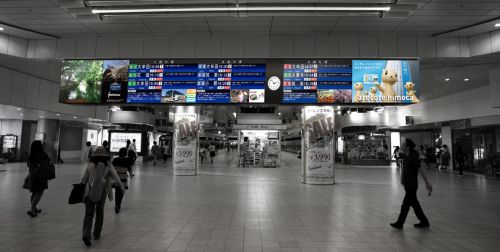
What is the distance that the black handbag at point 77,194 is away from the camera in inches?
178

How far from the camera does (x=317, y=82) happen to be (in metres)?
7.94

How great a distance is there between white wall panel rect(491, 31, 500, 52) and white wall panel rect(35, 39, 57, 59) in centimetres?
1295

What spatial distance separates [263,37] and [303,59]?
1.47m

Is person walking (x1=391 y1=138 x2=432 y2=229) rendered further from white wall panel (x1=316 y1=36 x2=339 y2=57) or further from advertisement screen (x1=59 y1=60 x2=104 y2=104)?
advertisement screen (x1=59 y1=60 x2=104 y2=104)

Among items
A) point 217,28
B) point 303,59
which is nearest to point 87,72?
point 217,28

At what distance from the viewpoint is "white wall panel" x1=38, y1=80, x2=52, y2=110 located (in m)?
15.4

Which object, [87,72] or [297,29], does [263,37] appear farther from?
[87,72]

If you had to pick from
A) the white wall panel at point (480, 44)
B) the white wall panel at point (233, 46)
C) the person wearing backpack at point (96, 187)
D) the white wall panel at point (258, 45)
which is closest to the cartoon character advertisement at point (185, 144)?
the white wall panel at point (233, 46)

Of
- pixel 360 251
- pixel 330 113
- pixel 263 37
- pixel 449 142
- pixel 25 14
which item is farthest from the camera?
pixel 449 142

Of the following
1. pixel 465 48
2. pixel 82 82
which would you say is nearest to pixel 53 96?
pixel 82 82

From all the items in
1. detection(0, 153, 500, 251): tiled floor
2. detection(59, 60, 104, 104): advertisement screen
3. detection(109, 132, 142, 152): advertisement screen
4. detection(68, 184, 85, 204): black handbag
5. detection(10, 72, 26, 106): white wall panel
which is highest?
detection(10, 72, 26, 106): white wall panel

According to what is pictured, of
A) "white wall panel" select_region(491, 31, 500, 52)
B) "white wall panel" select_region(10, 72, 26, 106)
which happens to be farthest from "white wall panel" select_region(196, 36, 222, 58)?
"white wall panel" select_region(10, 72, 26, 106)

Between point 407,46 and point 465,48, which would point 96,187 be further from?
point 465,48

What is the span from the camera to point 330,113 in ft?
38.1
